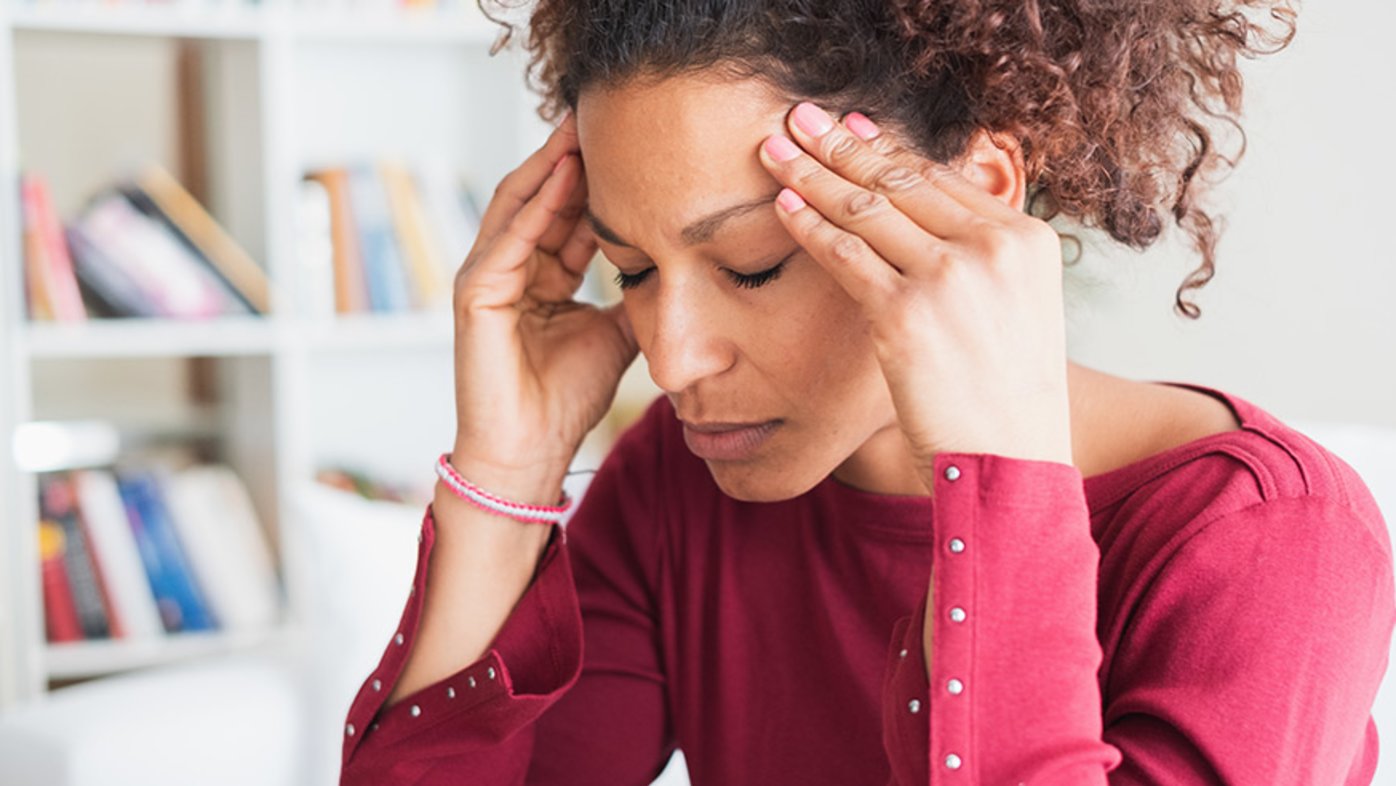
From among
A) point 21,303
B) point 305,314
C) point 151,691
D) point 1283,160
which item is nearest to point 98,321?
point 21,303

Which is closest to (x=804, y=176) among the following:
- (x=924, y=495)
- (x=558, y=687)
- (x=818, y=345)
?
(x=818, y=345)

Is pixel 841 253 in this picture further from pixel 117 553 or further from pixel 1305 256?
pixel 117 553

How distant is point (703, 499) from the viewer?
1.28m

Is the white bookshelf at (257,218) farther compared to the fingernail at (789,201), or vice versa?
the white bookshelf at (257,218)

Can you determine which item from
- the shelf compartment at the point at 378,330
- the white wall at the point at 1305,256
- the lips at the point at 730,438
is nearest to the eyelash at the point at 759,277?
the lips at the point at 730,438

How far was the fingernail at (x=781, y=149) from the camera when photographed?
92 centimetres

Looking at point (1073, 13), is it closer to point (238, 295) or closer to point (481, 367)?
point (481, 367)

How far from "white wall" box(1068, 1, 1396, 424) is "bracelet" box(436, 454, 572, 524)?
0.52 m

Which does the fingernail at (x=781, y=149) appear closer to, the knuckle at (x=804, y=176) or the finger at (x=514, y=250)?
the knuckle at (x=804, y=176)

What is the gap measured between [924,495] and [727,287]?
282mm

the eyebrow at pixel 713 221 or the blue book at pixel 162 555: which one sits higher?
the eyebrow at pixel 713 221

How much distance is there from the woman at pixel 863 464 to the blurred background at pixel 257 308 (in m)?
0.40

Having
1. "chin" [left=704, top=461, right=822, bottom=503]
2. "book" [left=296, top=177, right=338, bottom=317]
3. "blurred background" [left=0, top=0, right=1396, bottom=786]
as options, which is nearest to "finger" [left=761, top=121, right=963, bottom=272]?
"chin" [left=704, top=461, right=822, bottom=503]

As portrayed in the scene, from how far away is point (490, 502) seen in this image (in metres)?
1.19
